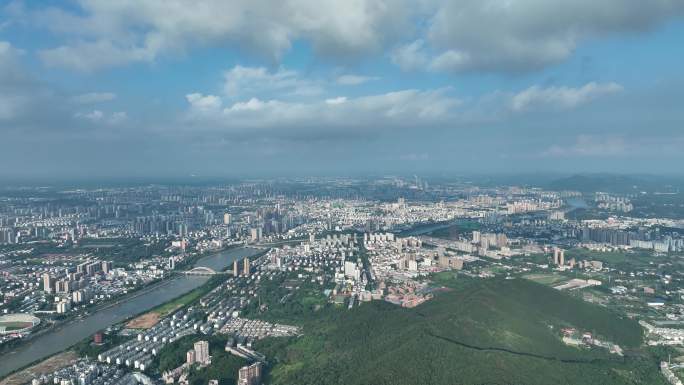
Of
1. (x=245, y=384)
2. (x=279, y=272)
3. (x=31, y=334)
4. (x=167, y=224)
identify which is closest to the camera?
(x=245, y=384)

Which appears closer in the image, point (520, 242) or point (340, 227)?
point (520, 242)

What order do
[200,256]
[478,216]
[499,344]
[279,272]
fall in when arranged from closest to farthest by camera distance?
1. [499,344]
2. [279,272]
3. [200,256]
4. [478,216]

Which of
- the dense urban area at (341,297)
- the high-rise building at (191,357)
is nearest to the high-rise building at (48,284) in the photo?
the dense urban area at (341,297)

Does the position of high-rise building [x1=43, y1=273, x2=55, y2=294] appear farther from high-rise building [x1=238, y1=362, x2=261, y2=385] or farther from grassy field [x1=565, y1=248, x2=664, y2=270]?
grassy field [x1=565, y1=248, x2=664, y2=270]

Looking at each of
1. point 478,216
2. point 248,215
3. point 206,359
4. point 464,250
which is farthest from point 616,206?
point 206,359

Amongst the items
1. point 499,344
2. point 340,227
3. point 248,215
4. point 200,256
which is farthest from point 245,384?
point 248,215

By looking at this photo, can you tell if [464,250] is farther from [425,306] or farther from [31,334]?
[31,334]

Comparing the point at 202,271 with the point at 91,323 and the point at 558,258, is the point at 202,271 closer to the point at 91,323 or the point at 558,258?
the point at 91,323

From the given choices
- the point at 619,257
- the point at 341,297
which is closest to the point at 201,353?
the point at 341,297
